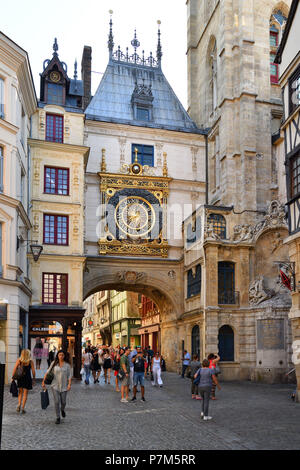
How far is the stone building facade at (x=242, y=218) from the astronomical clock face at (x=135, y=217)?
2.34 meters

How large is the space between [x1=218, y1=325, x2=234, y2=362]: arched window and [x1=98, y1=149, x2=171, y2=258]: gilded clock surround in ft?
21.8

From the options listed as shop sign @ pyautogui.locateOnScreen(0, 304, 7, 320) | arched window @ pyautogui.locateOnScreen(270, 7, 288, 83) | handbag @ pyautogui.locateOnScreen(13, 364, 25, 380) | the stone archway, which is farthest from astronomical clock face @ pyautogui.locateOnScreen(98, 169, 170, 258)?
handbag @ pyautogui.locateOnScreen(13, 364, 25, 380)

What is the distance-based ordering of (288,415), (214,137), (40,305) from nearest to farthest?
(288,415), (40,305), (214,137)

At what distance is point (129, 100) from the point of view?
3872 centimetres

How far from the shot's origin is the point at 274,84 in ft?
112

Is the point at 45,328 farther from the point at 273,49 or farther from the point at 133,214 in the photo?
the point at 273,49

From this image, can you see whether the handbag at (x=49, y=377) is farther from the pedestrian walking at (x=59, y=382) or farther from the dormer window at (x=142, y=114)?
the dormer window at (x=142, y=114)

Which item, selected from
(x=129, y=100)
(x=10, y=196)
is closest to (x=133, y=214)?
(x=129, y=100)

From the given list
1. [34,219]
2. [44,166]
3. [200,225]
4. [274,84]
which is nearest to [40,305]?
[34,219]

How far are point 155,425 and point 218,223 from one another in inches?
773
